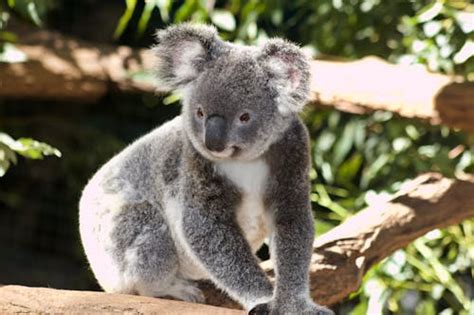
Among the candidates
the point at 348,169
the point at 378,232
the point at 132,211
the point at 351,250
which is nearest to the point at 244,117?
the point at 132,211

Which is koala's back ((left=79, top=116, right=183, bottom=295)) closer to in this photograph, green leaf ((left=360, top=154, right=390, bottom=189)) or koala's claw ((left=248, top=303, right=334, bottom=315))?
koala's claw ((left=248, top=303, right=334, bottom=315))

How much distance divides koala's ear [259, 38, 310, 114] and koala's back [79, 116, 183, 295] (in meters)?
0.42

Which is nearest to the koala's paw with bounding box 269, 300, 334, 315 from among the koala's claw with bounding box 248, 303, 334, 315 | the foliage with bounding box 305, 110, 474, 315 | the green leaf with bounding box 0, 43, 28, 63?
the koala's claw with bounding box 248, 303, 334, 315

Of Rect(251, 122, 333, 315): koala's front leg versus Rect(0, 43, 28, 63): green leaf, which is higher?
Rect(0, 43, 28, 63): green leaf

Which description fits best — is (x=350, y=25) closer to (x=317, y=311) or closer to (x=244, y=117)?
(x=244, y=117)

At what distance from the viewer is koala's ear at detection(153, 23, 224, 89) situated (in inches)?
113

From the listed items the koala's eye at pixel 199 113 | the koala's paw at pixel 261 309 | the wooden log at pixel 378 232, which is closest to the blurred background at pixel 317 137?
the wooden log at pixel 378 232

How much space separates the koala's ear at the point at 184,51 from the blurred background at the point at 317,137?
54 cm

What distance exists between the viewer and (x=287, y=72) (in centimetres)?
285

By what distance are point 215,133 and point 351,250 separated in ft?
2.64

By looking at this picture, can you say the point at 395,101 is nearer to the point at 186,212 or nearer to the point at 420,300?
the point at 420,300

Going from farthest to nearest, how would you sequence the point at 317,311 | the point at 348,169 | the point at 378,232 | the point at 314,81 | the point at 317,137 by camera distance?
the point at 317,137
the point at 348,169
the point at 314,81
the point at 378,232
the point at 317,311

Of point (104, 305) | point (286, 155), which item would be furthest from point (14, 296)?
point (286, 155)

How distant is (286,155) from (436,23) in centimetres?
201
